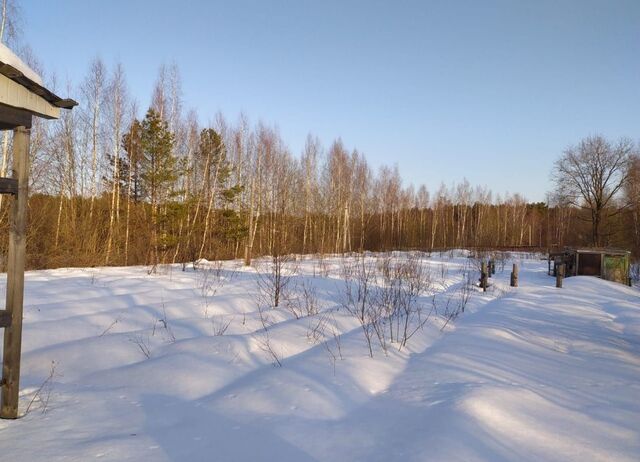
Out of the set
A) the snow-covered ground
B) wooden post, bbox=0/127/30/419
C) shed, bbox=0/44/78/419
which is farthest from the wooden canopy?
the snow-covered ground

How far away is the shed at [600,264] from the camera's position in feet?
58.5

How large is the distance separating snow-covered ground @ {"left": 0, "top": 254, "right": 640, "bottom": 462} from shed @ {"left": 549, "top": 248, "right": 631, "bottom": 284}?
39.5 ft

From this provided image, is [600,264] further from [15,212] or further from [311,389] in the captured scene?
[15,212]

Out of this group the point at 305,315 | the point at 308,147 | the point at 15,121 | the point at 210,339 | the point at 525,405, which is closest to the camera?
the point at 15,121

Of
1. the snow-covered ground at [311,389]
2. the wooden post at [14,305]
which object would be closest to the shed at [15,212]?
the wooden post at [14,305]

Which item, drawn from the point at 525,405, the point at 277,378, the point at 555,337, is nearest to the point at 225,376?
the point at 277,378

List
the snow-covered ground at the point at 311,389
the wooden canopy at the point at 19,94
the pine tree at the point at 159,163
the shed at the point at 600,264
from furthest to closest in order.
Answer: the pine tree at the point at 159,163 → the shed at the point at 600,264 → the wooden canopy at the point at 19,94 → the snow-covered ground at the point at 311,389

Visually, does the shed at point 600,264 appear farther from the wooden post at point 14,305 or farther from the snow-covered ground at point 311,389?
the wooden post at point 14,305

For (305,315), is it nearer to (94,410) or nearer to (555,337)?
(555,337)

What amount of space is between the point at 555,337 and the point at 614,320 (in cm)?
271

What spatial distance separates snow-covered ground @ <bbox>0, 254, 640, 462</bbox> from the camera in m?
2.84

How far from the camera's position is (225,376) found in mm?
4379

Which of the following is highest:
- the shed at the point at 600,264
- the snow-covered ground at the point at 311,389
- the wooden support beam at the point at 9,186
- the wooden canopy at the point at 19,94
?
the wooden canopy at the point at 19,94

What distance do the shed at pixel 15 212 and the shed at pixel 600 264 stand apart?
62.2 ft
